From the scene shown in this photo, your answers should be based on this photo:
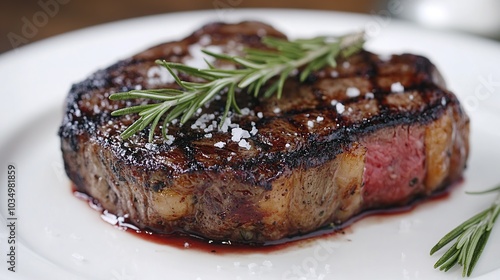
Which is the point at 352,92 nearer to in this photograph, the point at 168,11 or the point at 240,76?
the point at 240,76

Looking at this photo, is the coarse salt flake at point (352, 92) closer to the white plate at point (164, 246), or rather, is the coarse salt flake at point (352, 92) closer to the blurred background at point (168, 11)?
the white plate at point (164, 246)

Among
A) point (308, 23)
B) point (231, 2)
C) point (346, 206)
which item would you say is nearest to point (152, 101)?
point (346, 206)

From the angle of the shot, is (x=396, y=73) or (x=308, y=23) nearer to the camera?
(x=396, y=73)

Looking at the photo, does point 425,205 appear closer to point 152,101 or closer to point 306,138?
point 306,138

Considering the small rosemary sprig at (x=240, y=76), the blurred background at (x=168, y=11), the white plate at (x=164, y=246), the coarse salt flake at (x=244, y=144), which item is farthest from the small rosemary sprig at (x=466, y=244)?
the blurred background at (x=168, y=11)

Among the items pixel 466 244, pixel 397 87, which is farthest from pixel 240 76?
pixel 466 244

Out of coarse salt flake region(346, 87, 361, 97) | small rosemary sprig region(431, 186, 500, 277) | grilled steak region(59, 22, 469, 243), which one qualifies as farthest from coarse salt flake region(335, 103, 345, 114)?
small rosemary sprig region(431, 186, 500, 277)
